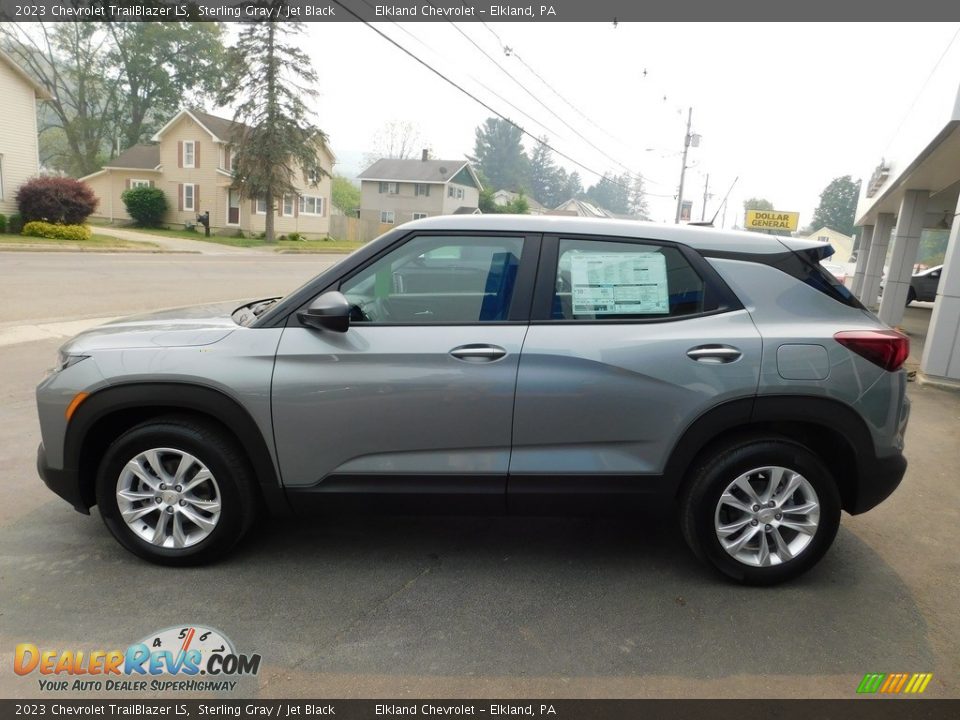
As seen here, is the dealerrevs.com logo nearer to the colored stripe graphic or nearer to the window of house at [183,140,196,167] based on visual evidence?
the colored stripe graphic

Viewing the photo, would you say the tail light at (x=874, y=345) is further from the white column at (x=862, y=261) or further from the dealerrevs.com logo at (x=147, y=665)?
the white column at (x=862, y=261)

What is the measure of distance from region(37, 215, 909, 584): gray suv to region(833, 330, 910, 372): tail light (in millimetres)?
11

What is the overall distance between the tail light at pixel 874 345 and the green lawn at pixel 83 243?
27.0m

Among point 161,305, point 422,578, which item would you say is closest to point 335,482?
point 422,578

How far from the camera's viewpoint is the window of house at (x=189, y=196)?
144 ft

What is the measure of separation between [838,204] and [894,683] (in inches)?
4989

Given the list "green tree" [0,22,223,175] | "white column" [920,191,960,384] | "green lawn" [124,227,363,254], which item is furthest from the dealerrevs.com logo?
"green tree" [0,22,223,175]

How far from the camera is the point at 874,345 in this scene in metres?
3.29

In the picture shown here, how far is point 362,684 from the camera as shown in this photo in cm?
270

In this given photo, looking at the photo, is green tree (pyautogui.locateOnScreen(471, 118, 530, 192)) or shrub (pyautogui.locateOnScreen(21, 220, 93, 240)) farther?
green tree (pyautogui.locateOnScreen(471, 118, 530, 192))

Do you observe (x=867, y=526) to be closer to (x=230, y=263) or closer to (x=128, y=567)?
(x=128, y=567)

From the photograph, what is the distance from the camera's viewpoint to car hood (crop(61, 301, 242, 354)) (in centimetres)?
339

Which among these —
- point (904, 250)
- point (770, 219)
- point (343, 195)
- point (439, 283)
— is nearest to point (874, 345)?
point (439, 283)

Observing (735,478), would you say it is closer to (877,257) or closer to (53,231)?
(877,257)
